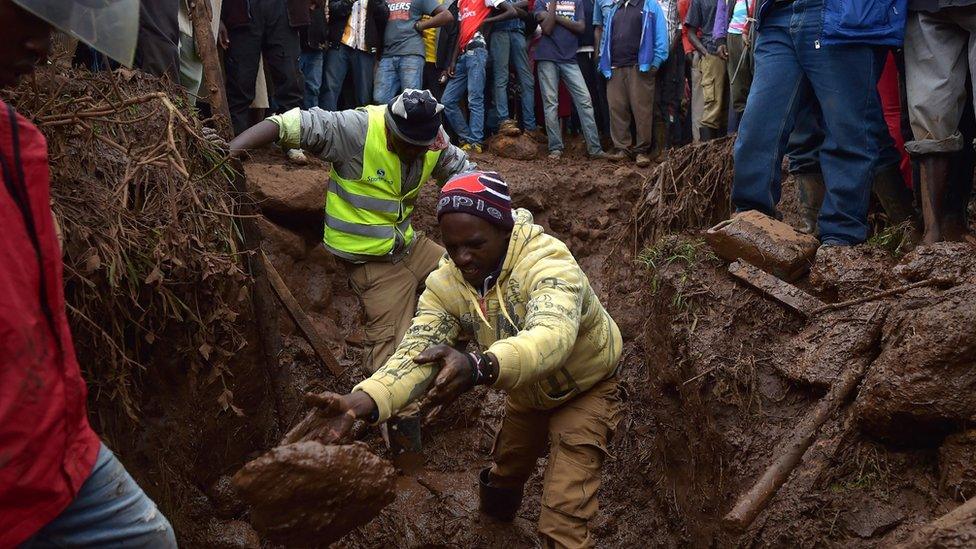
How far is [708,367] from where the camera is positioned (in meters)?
4.64

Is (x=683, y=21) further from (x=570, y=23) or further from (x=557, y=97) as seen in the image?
(x=557, y=97)

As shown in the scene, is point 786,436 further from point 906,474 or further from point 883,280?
point 883,280

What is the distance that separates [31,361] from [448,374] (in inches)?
53.1

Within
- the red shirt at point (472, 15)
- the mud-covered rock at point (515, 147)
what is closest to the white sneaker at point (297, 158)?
the red shirt at point (472, 15)

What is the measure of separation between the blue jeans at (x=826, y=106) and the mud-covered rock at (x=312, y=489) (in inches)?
121

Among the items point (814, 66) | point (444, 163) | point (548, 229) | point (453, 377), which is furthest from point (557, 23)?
point (453, 377)

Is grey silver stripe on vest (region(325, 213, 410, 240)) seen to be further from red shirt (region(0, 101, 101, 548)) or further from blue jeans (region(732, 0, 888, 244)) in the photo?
red shirt (region(0, 101, 101, 548))

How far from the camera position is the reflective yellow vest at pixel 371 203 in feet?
17.6

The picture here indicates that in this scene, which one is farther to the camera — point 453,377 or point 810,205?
point 810,205

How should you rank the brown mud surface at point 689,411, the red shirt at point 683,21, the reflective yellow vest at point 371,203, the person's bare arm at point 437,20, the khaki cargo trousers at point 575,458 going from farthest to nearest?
the red shirt at point 683,21 < the person's bare arm at point 437,20 < the reflective yellow vest at point 371,203 < the khaki cargo trousers at point 575,458 < the brown mud surface at point 689,411

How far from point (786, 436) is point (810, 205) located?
6.22ft

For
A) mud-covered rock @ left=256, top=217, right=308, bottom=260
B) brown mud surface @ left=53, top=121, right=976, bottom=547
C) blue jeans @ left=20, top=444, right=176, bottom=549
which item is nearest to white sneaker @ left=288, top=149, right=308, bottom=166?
brown mud surface @ left=53, top=121, right=976, bottom=547

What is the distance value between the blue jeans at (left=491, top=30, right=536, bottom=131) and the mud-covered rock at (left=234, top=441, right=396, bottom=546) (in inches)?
294

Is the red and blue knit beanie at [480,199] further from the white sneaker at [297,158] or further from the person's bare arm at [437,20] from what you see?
the person's bare arm at [437,20]
